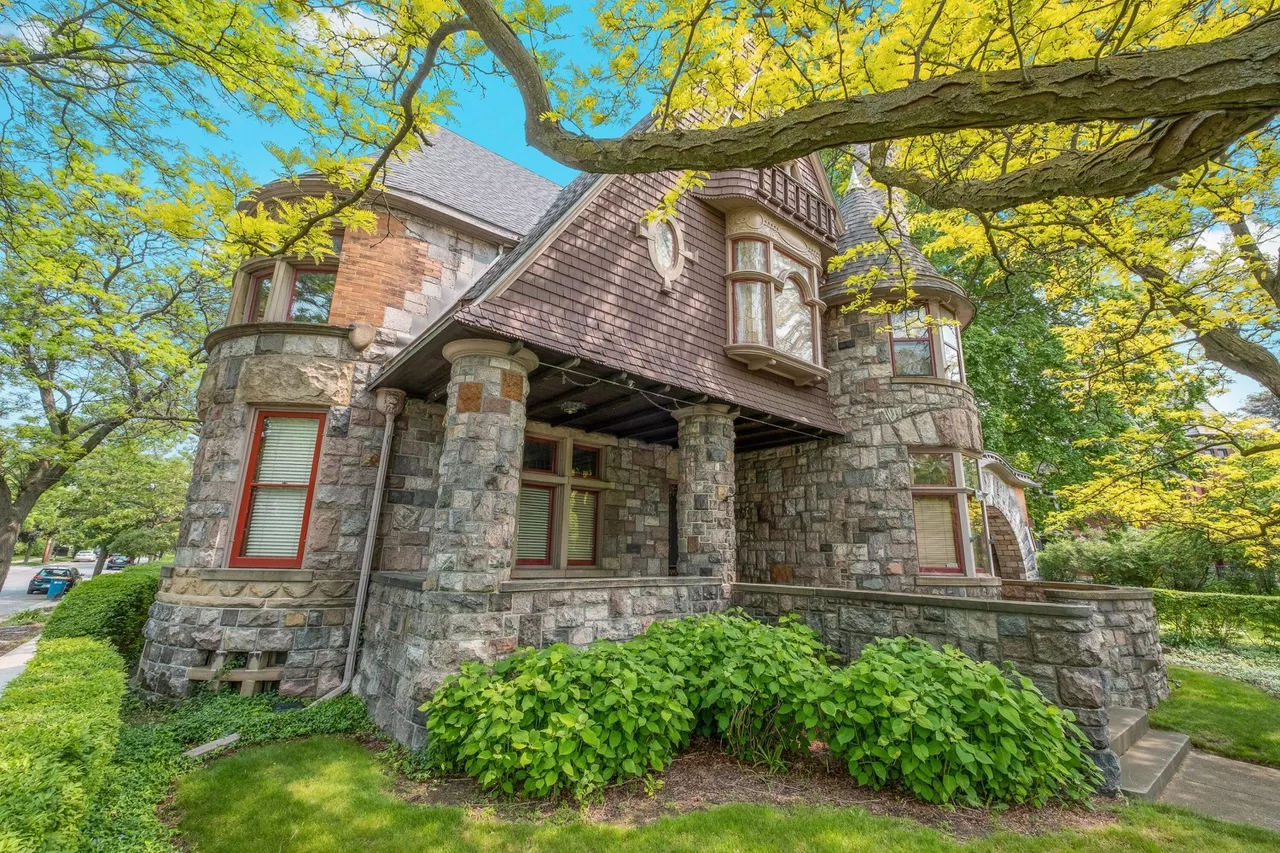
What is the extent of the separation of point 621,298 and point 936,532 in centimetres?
636

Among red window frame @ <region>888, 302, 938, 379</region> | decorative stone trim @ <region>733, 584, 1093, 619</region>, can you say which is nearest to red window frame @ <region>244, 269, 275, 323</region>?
decorative stone trim @ <region>733, 584, 1093, 619</region>

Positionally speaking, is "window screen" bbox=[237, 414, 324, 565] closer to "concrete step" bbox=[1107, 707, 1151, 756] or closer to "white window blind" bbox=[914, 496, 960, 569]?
"concrete step" bbox=[1107, 707, 1151, 756]

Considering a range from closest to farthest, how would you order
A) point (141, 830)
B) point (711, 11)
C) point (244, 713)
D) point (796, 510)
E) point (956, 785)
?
point (141, 830) → point (956, 785) → point (711, 11) → point (244, 713) → point (796, 510)

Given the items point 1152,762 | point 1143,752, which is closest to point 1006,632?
point 1152,762

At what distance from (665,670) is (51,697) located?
4688 millimetres

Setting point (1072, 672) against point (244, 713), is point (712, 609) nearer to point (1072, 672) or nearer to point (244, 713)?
point (1072, 672)

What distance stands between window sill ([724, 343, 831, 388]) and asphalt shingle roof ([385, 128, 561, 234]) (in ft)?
14.1

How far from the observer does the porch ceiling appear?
6.47 meters

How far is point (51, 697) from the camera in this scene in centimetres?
403

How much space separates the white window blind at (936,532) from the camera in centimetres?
875

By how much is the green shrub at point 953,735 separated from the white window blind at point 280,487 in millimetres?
6474

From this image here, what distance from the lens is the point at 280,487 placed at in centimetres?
703

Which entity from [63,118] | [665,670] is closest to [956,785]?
[665,670]

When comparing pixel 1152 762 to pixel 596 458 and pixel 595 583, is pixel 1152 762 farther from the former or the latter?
pixel 596 458
